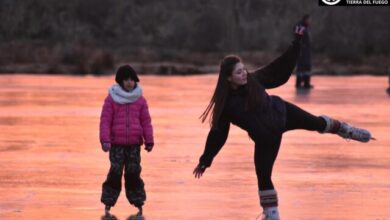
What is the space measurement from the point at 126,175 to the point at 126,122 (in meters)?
0.48

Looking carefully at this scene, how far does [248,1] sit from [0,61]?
80.7ft

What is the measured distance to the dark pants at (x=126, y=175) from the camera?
11.8m

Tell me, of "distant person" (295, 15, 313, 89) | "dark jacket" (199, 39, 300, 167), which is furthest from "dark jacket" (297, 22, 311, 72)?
"dark jacket" (199, 39, 300, 167)

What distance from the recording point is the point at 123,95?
11.8m

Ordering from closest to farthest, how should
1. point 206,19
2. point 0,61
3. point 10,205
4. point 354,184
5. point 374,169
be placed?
point 10,205 < point 354,184 < point 374,169 < point 0,61 < point 206,19

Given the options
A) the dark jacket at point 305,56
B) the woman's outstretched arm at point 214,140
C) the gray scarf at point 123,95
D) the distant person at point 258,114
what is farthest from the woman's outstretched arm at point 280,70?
the dark jacket at point 305,56

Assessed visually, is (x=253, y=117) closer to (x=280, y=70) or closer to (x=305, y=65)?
(x=280, y=70)

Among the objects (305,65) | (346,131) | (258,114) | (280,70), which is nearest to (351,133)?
(346,131)

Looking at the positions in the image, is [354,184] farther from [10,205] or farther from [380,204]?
[10,205]

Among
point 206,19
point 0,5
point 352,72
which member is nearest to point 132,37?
point 206,19

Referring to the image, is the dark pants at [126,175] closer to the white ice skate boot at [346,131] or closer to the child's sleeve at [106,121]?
the child's sleeve at [106,121]

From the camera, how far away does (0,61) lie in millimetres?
47438

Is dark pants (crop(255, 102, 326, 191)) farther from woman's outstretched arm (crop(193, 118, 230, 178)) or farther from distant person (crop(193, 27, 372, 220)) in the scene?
woman's outstretched arm (crop(193, 118, 230, 178))

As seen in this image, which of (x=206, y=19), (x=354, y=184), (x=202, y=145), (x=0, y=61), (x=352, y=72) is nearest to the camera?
(x=354, y=184)
